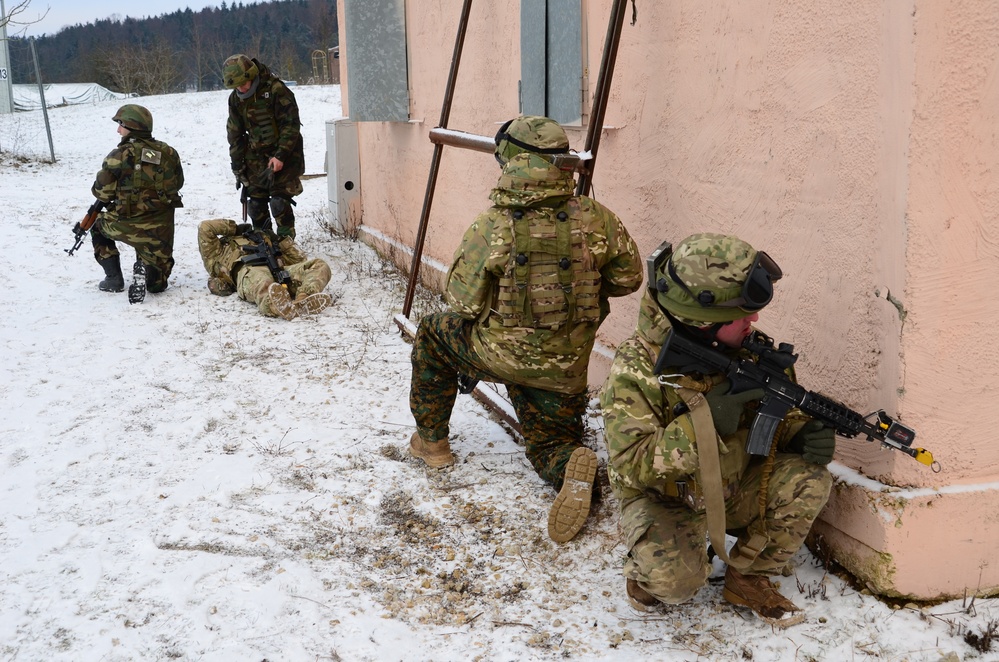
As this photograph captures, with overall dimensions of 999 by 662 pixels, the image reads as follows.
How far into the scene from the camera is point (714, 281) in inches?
108

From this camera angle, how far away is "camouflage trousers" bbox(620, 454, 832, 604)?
9.53 feet

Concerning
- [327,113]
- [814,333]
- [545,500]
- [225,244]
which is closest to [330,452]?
[545,500]

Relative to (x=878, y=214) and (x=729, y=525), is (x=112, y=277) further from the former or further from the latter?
(x=878, y=214)

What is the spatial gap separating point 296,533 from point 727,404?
1962 mm

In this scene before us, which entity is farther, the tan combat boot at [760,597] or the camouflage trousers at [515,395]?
the camouflage trousers at [515,395]

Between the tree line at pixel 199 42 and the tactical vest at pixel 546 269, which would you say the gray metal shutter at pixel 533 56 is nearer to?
the tactical vest at pixel 546 269

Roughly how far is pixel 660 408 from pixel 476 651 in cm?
101

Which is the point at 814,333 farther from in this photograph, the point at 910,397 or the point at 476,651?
the point at 476,651

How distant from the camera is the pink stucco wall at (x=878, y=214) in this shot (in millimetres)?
2705

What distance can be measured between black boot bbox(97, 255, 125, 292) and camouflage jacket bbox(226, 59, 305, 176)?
1389 millimetres

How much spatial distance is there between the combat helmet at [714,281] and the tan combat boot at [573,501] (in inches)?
38.9

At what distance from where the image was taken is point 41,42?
66250 millimetres

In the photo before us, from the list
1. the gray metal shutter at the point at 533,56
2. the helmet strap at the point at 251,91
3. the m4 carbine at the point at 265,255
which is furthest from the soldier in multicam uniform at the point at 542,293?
the helmet strap at the point at 251,91

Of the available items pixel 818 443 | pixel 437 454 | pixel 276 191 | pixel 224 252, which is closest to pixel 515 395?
pixel 437 454
